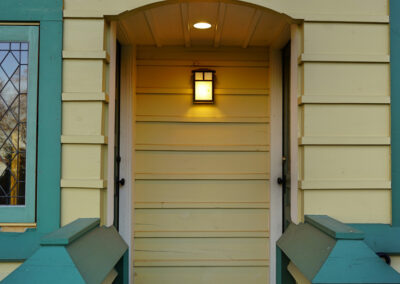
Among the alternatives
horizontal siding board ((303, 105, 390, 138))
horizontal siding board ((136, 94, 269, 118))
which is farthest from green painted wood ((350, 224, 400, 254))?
horizontal siding board ((136, 94, 269, 118))

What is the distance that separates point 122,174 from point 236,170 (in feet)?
3.08

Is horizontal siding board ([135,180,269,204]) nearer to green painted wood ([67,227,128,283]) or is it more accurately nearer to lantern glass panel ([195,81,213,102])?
lantern glass panel ([195,81,213,102])

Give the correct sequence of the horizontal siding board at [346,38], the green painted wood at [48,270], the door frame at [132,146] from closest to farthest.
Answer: the green painted wood at [48,270] → the horizontal siding board at [346,38] → the door frame at [132,146]

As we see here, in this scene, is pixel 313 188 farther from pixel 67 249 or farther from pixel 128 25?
pixel 128 25

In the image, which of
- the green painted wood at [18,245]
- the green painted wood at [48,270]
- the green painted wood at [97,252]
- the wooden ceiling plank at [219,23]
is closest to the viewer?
the green painted wood at [48,270]

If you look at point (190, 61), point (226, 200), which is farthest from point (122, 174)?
point (190, 61)

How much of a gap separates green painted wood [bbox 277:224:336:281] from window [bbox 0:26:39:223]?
1.43 m

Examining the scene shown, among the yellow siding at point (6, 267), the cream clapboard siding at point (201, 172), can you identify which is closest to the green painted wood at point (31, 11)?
the cream clapboard siding at point (201, 172)

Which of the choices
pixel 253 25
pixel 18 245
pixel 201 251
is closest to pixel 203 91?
pixel 253 25

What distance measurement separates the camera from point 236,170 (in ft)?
9.99

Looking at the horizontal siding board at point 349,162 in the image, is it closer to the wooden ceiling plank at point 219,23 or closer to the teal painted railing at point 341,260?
the teal painted railing at point 341,260

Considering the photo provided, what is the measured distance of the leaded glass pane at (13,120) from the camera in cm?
208

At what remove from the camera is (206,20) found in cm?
248

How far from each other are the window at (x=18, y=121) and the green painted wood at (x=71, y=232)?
0.39 m
